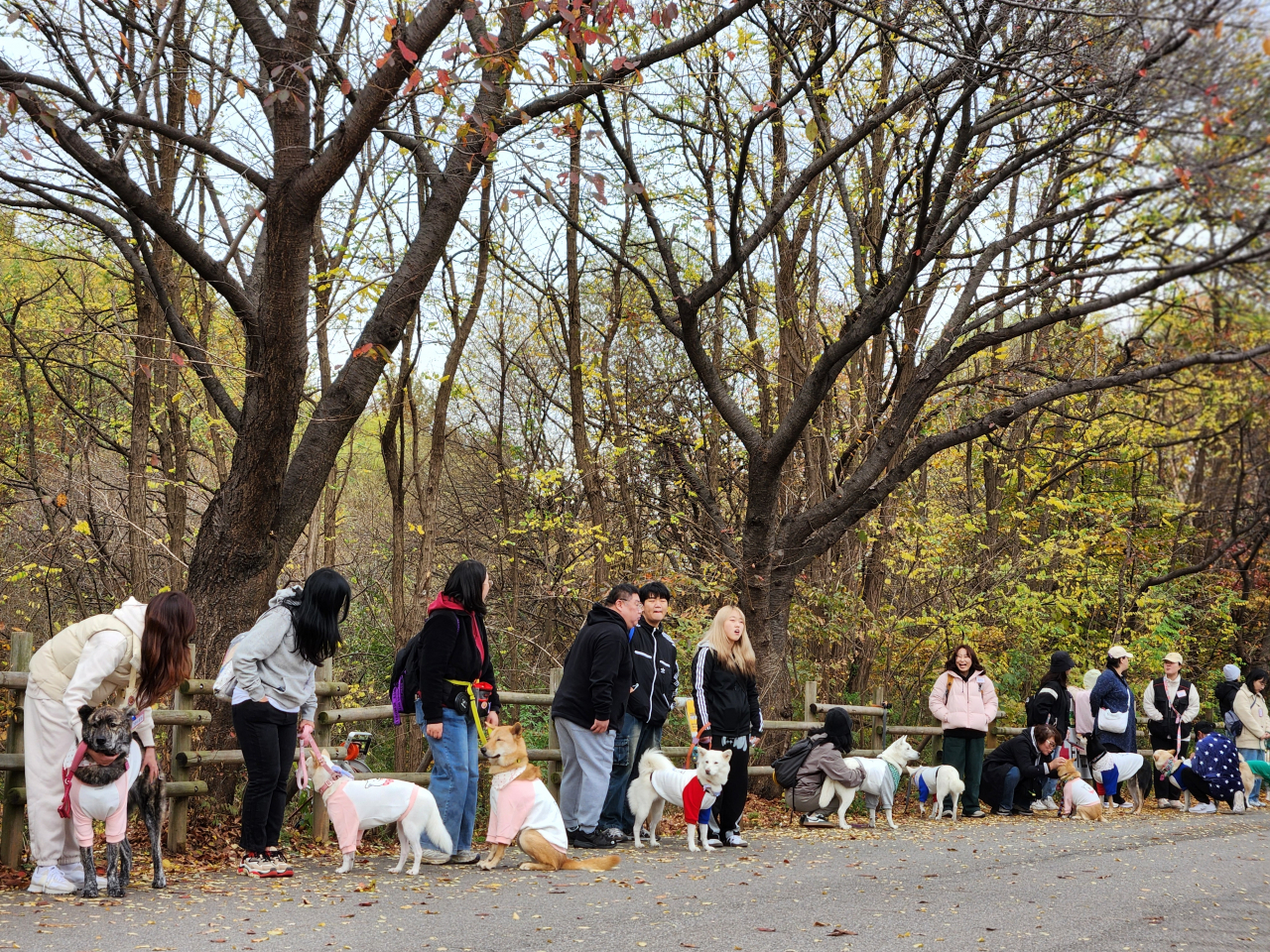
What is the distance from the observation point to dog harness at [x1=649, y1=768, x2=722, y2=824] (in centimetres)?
873

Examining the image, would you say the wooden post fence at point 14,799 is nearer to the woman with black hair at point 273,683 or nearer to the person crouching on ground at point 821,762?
the woman with black hair at point 273,683

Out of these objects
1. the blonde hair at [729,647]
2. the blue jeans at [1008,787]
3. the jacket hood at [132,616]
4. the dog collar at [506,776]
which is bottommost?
the blue jeans at [1008,787]

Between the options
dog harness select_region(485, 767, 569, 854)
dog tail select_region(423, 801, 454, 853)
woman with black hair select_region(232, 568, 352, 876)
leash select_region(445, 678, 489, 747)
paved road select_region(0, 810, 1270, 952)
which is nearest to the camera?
paved road select_region(0, 810, 1270, 952)

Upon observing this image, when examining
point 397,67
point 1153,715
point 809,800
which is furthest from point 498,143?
point 1153,715

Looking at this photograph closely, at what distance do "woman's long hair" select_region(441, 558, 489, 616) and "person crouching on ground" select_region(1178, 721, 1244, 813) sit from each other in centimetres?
1016

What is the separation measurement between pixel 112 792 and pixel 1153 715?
12.7 meters

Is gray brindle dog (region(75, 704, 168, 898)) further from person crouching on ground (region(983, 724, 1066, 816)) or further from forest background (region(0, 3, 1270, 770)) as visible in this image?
person crouching on ground (region(983, 724, 1066, 816))

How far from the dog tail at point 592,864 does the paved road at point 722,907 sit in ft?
0.53

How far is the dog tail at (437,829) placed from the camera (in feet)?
24.0

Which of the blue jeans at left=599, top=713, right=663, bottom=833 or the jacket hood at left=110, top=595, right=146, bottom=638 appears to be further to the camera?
the blue jeans at left=599, top=713, right=663, bottom=833

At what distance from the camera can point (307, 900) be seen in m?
6.20

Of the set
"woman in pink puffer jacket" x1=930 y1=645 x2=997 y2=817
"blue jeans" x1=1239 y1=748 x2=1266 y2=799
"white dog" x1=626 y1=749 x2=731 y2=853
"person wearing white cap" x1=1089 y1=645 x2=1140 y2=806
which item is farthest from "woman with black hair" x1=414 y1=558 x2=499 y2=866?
"blue jeans" x1=1239 y1=748 x2=1266 y2=799

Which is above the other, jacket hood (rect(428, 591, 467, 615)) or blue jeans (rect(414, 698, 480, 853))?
jacket hood (rect(428, 591, 467, 615))

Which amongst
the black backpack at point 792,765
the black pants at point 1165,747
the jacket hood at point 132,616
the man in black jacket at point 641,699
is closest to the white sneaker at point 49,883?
the jacket hood at point 132,616
